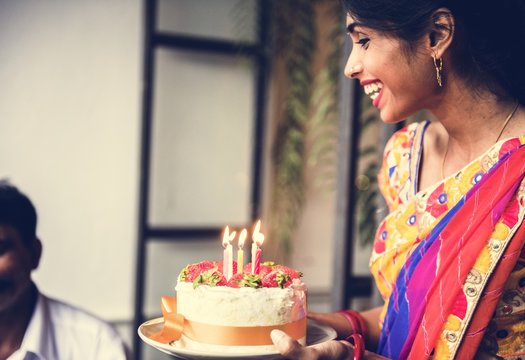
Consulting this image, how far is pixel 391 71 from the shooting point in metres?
1.35

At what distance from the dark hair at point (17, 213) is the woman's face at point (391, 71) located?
3.83 ft

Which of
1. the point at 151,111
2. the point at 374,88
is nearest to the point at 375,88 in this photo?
the point at 374,88

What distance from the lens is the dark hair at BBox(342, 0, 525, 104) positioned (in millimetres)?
1327

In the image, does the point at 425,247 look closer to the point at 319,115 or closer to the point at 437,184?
the point at 437,184

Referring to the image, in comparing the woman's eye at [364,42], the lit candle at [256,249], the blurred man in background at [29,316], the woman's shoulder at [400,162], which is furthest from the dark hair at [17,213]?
the woman's eye at [364,42]

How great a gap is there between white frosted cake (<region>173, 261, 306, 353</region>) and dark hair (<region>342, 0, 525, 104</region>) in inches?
22.4

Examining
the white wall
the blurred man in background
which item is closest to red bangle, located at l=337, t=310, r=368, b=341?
the blurred man in background

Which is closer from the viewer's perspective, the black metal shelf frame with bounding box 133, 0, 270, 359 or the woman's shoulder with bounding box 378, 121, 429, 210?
the woman's shoulder with bounding box 378, 121, 429, 210

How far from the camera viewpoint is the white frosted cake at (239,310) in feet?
4.03

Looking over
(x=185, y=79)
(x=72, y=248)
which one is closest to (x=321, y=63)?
(x=185, y=79)

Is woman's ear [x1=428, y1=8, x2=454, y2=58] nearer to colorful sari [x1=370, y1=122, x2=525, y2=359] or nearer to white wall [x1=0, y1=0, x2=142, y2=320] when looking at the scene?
colorful sari [x1=370, y1=122, x2=525, y2=359]

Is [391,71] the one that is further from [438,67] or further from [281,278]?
[281,278]

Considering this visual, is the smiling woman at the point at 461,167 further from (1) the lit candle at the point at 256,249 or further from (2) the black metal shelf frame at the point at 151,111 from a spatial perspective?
(2) the black metal shelf frame at the point at 151,111

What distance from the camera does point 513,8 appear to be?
1.35 metres
